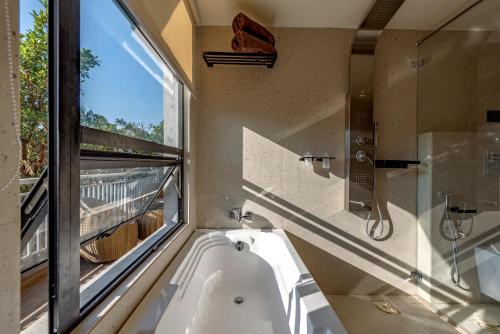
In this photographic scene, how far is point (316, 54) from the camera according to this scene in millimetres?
2273

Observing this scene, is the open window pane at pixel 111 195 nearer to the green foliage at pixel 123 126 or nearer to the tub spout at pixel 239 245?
the green foliage at pixel 123 126

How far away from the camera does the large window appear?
2.23 feet

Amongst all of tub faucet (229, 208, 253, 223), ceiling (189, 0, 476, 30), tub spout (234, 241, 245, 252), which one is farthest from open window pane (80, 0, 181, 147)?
tub spout (234, 241, 245, 252)

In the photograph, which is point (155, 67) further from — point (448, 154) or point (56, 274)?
point (448, 154)

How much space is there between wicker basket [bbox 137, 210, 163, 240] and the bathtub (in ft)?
0.91

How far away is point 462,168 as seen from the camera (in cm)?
202

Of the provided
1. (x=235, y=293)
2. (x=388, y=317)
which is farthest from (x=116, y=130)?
(x=388, y=317)

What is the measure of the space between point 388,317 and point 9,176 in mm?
2639

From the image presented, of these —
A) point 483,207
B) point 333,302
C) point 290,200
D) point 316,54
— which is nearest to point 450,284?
point 483,207

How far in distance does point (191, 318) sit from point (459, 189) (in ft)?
8.25

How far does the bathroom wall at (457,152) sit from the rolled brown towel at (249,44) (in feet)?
5.36

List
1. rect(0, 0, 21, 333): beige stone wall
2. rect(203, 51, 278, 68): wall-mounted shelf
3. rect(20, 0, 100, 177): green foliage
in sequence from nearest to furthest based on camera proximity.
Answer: rect(0, 0, 21, 333): beige stone wall < rect(20, 0, 100, 177): green foliage < rect(203, 51, 278, 68): wall-mounted shelf

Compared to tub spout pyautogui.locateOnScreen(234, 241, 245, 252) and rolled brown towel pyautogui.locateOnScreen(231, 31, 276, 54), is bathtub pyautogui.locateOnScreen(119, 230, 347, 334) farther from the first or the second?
rolled brown towel pyautogui.locateOnScreen(231, 31, 276, 54)

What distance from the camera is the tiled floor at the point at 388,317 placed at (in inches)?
72.1
